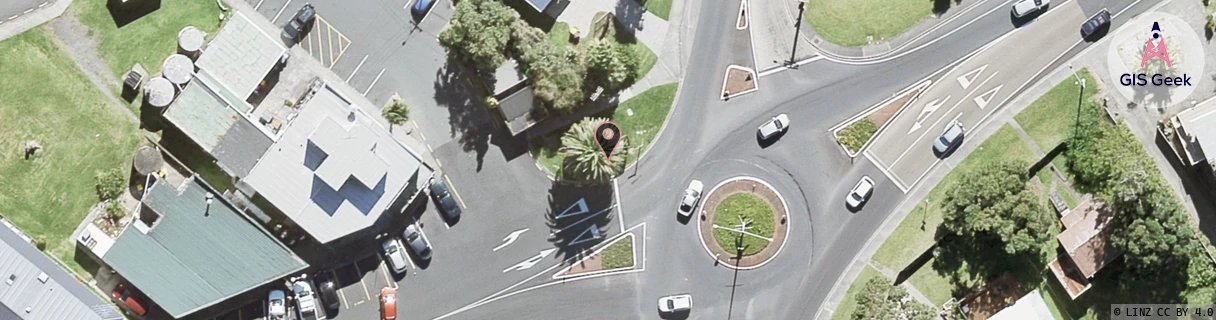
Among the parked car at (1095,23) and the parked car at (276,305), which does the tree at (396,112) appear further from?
the parked car at (1095,23)

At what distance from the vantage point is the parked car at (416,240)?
267 feet

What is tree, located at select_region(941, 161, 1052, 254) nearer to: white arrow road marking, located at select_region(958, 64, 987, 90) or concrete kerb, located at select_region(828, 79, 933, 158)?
concrete kerb, located at select_region(828, 79, 933, 158)

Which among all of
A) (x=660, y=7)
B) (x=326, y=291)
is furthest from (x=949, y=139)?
(x=326, y=291)

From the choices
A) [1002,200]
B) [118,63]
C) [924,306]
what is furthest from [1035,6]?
[118,63]

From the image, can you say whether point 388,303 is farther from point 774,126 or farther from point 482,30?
point 774,126

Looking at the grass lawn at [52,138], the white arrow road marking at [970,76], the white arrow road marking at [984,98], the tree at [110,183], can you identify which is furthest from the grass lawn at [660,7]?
the tree at [110,183]

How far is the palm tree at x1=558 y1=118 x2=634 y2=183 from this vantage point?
256 ft

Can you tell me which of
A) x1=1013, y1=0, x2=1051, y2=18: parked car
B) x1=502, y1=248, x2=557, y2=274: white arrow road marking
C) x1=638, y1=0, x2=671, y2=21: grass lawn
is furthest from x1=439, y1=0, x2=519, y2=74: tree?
x1=1013, y1=0, x2=1051, y2=18: parked car

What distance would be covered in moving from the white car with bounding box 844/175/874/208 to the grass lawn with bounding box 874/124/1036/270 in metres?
4.35

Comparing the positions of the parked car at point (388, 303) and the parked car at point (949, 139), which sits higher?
the parked car at point (388, 303)

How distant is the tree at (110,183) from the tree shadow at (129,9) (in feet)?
40.6

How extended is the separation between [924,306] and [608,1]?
37095 millimetres

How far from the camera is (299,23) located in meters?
80.8

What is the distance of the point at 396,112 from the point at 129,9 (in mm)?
24077
